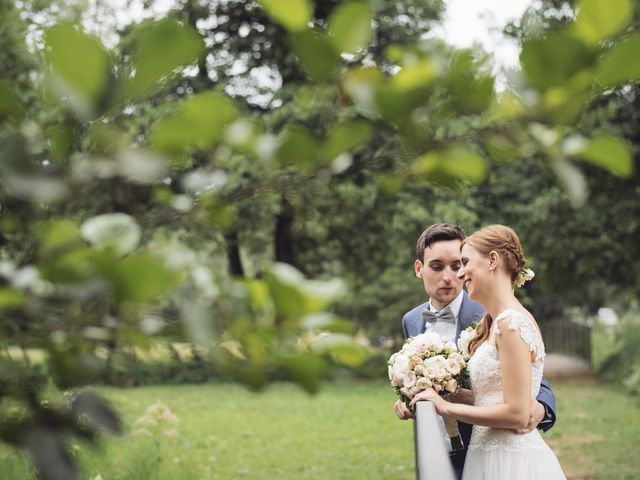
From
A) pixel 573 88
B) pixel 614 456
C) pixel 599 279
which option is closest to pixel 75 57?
pixel 573 88

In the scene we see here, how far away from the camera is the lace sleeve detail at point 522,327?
3119 mm

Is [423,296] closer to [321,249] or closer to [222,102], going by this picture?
[321,249]

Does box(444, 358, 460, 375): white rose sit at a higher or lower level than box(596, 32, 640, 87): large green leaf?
higher

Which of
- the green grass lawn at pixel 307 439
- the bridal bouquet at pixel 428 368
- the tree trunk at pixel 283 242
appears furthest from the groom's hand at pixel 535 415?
the tree trunk at pixel 283 242

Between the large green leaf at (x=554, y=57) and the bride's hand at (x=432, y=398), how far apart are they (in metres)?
2.66

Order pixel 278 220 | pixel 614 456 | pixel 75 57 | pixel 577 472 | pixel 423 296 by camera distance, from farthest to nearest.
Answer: pixel 423 296
pixel 278 220
pixel 614 456
pixel 577 472
pixel 75 57

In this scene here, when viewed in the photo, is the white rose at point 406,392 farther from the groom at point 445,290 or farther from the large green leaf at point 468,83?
the large green leaf at point 468,83

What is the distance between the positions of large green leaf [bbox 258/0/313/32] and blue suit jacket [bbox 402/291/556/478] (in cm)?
292

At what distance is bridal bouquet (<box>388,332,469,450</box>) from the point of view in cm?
338

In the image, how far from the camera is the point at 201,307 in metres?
0.64

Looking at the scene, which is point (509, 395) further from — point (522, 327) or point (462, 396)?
point (462, 396)

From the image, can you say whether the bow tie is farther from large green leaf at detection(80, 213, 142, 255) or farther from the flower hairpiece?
large green leaf at detection(80, 213, 142, 255)

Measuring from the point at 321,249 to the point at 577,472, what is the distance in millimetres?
12936

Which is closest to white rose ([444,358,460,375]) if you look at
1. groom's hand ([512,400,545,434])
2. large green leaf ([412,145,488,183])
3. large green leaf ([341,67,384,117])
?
groom's hand ([512,400,545,434])
